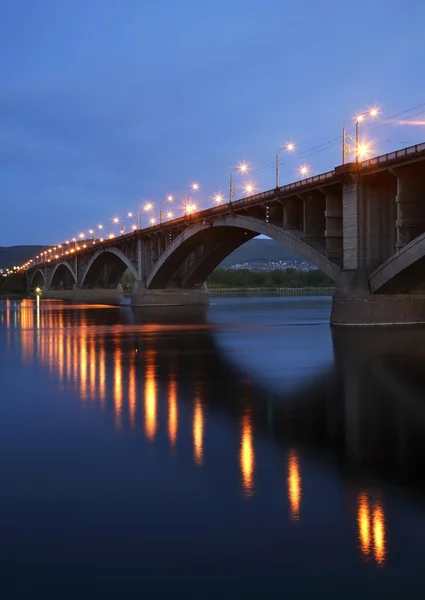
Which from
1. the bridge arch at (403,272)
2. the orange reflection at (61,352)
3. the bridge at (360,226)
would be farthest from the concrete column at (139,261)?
the bridge arch at (403,272)

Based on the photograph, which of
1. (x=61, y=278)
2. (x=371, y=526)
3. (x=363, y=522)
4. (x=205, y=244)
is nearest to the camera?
(x=371, y=526)

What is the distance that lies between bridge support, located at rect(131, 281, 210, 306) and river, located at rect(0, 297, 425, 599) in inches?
2353

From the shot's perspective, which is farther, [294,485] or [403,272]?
[403,272]

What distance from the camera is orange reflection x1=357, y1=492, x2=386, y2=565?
6789mm

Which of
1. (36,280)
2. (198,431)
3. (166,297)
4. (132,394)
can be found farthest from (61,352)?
(36,280)

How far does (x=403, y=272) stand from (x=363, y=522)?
29.9m

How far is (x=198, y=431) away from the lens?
12352 mm

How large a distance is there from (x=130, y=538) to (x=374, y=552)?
8.19 feet

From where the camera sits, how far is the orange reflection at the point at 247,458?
8930 mm

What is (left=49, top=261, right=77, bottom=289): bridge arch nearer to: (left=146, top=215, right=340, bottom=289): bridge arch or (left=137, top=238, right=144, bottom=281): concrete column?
(left=137, top=238, right=144, bottom=281): concrete column

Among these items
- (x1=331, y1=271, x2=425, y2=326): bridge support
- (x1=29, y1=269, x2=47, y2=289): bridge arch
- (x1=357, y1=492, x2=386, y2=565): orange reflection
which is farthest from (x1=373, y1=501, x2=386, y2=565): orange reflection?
(x1=29, y1=269, x2=47, y2=289): bridge arch

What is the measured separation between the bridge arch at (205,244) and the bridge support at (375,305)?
9.44 meters

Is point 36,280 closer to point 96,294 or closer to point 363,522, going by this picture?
point 96,294

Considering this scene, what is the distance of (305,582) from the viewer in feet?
20.3
